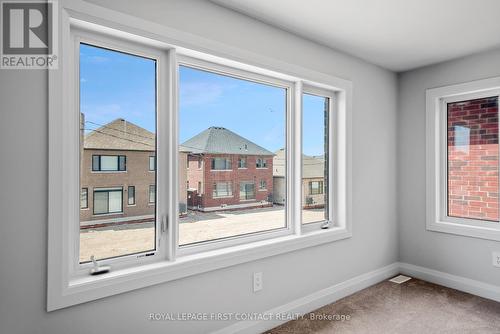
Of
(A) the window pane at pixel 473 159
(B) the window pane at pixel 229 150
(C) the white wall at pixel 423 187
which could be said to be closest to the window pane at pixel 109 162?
(B) the window pane at pixel 229 150

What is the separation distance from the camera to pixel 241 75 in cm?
246

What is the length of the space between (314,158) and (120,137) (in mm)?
1832

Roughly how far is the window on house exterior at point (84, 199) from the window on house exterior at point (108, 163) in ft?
0.44

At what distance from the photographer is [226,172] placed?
8.05 ft

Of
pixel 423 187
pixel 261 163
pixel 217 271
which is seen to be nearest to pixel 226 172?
pixel 261 163

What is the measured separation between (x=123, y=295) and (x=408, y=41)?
10.0 feet

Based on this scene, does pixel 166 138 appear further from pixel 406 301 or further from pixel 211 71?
pixel 406 301

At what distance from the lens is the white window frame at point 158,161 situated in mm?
1558

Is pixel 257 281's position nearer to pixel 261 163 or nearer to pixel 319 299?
pixel 319 299

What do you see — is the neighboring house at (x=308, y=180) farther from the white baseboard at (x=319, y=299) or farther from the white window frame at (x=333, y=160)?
the white baseboard at (x=319, y=299)

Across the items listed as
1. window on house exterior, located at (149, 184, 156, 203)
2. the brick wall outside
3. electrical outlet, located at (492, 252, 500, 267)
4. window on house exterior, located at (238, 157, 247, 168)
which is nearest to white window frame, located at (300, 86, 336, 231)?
the brick wall outside

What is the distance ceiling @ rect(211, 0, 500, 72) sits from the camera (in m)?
2.15

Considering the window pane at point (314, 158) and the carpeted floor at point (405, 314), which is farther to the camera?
the window pane at point (314, 158)

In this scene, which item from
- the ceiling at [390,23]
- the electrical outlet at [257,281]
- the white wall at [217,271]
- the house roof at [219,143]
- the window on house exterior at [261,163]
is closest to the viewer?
the white wall at [217,271]
